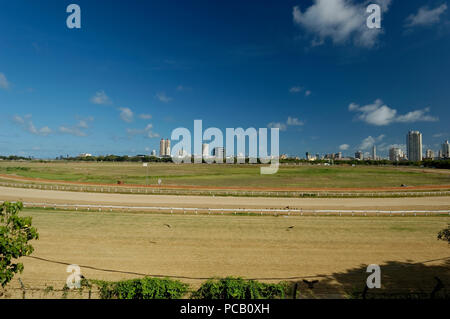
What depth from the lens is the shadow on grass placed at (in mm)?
9242

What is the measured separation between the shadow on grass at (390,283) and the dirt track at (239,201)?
1370 centimetres

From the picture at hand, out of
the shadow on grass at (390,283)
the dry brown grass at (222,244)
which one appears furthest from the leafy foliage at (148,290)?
the shadow on grass at (390,283)

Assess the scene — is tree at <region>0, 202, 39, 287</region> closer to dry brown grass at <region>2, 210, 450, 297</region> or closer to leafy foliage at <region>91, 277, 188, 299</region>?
leafy foliage at <region>91, 277, 188, 299</region>

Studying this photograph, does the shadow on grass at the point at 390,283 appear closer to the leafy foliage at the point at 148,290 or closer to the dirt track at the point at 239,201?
the leafy foliage at the point at 148,290

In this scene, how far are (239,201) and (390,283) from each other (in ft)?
64.1

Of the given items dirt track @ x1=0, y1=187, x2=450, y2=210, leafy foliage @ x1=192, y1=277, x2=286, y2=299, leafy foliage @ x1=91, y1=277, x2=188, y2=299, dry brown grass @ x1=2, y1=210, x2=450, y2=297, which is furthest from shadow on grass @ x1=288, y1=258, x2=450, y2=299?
dirt track @ x1=0, y1=187, x2=450, y2=210

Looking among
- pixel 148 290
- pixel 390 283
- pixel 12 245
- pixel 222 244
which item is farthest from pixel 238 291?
pixel 390 283

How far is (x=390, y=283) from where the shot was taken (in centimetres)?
1044

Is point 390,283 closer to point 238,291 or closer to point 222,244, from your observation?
point 238,291

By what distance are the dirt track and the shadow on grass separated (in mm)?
13704

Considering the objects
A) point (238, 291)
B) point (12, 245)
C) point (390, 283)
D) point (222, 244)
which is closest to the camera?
Result: point (12, 245)

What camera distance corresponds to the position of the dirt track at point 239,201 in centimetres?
2623

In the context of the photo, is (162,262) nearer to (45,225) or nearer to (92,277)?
(92,277)
